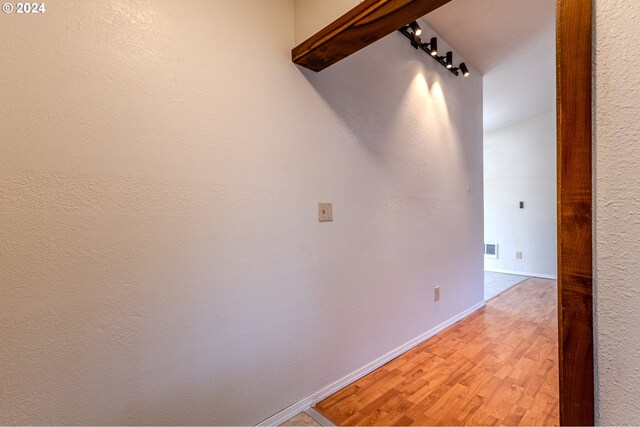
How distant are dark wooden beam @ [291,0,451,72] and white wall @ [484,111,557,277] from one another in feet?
15.3

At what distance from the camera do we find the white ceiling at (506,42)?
7.40 feet

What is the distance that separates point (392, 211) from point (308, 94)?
108cm

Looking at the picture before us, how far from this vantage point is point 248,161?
141 cm

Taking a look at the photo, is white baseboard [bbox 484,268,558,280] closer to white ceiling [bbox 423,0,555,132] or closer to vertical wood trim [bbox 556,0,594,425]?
white ceiling [bbox 423,0,555,132]

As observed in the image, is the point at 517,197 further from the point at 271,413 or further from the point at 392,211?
the point at 271,413

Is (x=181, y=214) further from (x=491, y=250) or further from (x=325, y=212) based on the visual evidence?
(x=491, y=250)

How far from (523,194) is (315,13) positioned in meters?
4.99

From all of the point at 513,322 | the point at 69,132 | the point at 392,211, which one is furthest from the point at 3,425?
the point at 513,322

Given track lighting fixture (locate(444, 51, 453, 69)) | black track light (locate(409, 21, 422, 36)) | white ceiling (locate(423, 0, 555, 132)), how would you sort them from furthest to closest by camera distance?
track lighting fixture (locate(444, 51, 453, 69)) → white ceiling (locate(423, 0, 555, 132)) → black track light (locate(409, 21, 422, 36))

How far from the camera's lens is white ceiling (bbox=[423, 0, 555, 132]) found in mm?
2256

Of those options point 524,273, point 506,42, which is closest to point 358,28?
point 506,42

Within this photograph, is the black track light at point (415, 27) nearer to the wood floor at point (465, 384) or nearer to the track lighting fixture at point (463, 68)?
the track lighting fixture at point (463, 68)

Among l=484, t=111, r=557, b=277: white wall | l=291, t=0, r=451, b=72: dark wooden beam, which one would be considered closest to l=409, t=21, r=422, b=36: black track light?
l=291, t=0, r=451, b=72: dark wooden beam

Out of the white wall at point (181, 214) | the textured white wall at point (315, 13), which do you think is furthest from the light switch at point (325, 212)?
the textured white wall at point (315, 13)
